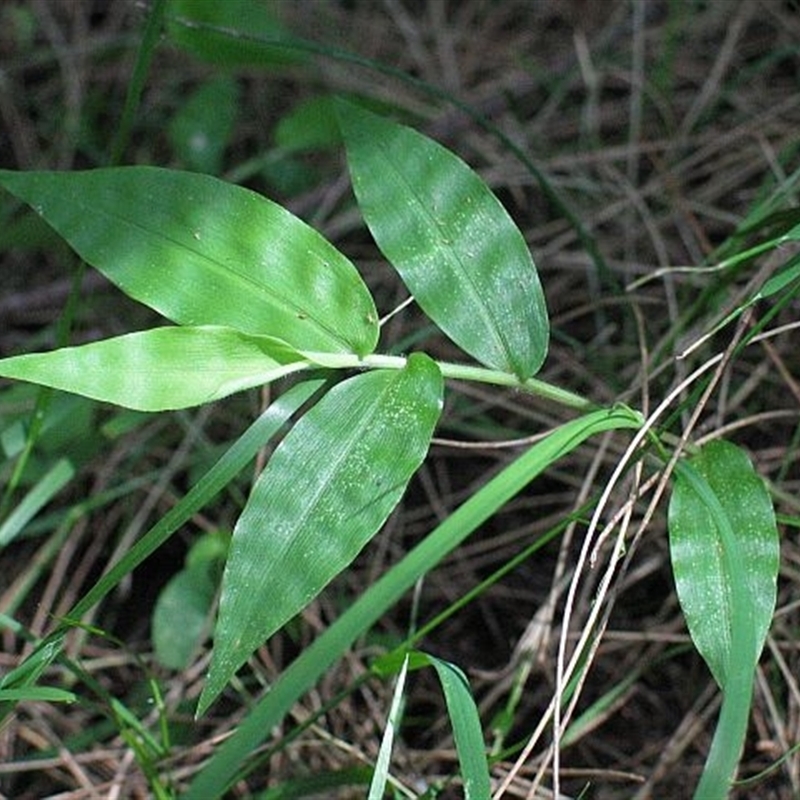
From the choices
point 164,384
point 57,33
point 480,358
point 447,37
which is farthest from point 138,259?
point 57,33

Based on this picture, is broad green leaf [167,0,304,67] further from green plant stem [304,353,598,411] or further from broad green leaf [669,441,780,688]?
broad green leaf [669,441,780,688]

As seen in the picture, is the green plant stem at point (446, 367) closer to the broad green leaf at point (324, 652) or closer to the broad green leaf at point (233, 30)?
the broad green leaf at point (324, 652)

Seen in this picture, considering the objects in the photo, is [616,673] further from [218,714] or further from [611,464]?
[218,714]

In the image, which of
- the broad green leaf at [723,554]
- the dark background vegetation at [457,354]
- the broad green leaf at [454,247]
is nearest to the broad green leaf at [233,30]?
the dark background vegetation at [457,354]

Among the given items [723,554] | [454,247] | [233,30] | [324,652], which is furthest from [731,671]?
[233,30]

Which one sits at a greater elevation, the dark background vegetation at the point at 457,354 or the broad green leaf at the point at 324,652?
the broad green leaf at the point at 324,652

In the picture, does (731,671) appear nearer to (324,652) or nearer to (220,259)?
(324,652)
